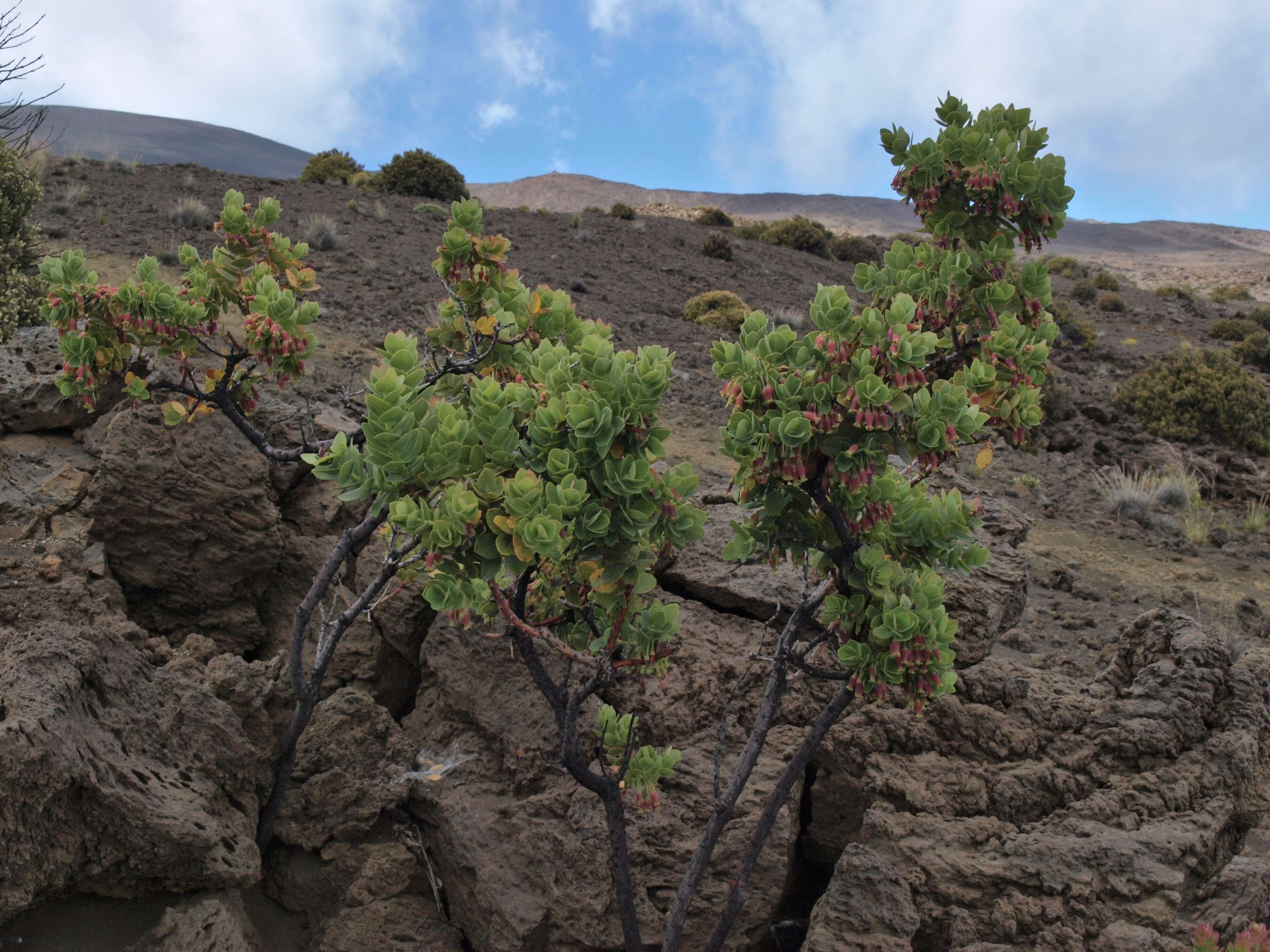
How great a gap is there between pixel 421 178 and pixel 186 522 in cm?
2173

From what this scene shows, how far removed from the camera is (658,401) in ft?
8.77

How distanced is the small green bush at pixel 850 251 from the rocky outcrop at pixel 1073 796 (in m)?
27.4

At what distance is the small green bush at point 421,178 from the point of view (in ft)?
80.4

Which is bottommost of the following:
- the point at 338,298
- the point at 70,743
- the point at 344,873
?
the point at 344,873

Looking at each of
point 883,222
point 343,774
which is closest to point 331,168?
point 343,774

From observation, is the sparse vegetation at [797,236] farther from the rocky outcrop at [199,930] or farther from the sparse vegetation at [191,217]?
the rocky outcrop at [199,930]

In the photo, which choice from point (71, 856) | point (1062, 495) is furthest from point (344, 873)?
point (1062, 495)

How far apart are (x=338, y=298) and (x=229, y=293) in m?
9.69

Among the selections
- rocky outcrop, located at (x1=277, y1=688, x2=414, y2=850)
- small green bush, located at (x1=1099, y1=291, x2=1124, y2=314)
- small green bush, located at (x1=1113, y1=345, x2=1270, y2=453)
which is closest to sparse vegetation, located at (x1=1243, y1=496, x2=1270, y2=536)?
small green bush, located at (x1=1113, y1=345, x2=1270, y2=453)

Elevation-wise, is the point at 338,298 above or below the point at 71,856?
above

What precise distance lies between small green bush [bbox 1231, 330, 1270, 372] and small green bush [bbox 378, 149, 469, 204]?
20326mm

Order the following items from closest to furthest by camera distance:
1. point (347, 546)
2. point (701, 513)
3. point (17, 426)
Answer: point (701, 513) → point (347, 546) → point (17, 426)

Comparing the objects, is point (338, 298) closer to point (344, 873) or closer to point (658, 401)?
point (344, 873)

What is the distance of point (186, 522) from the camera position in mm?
4914
